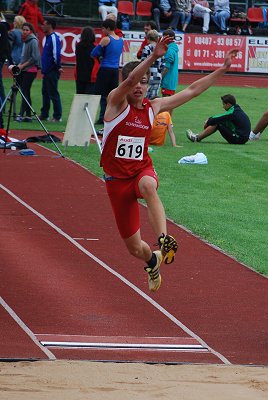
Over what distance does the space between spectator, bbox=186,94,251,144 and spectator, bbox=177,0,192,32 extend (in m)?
13.7

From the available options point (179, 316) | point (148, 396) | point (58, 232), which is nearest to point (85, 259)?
point (58, 232)

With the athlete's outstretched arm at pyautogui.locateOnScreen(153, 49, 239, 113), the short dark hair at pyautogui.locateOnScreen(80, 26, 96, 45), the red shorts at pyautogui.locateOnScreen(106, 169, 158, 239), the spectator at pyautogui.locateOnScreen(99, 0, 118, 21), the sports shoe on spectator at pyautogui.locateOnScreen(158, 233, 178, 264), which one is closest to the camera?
the sports shoe on spectator at pyautogui.locateOnScreen(158, 233, 178, 264)

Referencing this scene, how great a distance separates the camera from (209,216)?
14.0 metres

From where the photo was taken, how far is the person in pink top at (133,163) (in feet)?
27.6

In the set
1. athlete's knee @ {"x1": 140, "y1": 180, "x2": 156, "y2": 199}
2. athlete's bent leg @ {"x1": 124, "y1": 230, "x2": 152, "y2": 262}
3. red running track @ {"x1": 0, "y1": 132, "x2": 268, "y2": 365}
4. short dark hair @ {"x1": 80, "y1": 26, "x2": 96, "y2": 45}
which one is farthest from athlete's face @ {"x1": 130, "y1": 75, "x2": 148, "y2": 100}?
short dark hair @ {"x1": 80, "y1": 26, "x2": 96, "y2": 45}

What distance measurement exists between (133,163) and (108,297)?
1.77 m

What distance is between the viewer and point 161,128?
1909 centimetres

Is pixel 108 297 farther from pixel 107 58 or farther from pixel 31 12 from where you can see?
pixel 31 12

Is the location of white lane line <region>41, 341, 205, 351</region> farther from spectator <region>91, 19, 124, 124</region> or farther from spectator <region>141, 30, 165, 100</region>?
spectator <region>91, 19, 124, 124</region>

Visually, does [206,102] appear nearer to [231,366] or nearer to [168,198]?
[168,198]

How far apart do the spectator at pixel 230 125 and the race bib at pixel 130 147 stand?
436 inches

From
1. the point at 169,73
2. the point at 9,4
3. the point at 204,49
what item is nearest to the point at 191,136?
the point at 169,73

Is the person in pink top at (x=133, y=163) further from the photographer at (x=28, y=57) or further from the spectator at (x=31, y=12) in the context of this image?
the spectator at (x=31, y=12)

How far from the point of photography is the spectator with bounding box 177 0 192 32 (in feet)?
110
